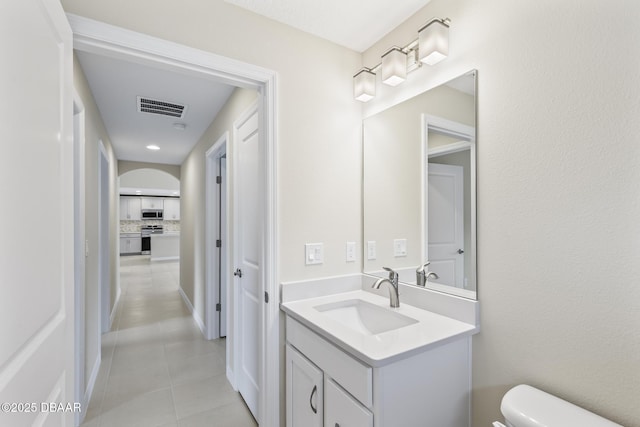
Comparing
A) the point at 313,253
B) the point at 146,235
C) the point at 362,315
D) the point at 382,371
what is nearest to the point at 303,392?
the point at 362,315

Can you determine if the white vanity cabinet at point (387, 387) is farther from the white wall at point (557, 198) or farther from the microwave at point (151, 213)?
the microwave at point (151, 213)

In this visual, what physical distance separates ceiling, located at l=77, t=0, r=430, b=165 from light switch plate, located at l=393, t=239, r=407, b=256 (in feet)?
4.09

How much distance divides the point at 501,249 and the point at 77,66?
2836 millimetres

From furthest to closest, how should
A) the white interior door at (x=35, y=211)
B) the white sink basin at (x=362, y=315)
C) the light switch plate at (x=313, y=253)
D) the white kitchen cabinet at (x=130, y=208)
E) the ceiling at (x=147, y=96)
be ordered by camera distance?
the white kitchen cabinet at (x=130, y=208)
the ceiling at (x=147, y=96)
the light switch plate at (x=313, y=253)
the white sink basin at (x=362, y=315)
the white interior door at (x=35, y=211)

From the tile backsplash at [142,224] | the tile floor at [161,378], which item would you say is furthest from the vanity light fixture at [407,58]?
the tile backsplash at [142,224]

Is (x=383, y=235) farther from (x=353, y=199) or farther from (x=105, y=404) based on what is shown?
(x=105, y=404)

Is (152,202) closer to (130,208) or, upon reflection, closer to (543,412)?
(130,208)

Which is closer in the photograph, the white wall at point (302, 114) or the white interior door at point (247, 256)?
the white wall at point (302, 114)

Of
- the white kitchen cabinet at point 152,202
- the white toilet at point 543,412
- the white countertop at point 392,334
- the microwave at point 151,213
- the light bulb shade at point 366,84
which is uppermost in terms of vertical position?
the light bulb shade at point 366,84

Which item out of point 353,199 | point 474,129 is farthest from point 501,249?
point 353,199

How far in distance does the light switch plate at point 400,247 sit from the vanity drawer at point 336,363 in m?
0.72

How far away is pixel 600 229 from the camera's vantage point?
969 millimetres

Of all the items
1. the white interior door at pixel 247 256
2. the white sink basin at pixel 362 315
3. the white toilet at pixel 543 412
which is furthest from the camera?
the white interior door at pixel 247 256

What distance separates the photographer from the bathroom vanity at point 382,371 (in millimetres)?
1077
